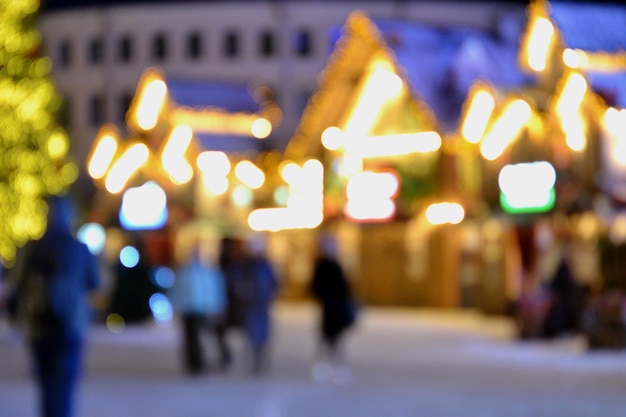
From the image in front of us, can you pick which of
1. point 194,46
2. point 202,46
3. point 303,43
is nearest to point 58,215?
point 303,43

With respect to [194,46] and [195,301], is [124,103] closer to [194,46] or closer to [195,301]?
[194,46]

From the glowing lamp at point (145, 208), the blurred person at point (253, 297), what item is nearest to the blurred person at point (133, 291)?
the glowing lamp at point (145, 208)

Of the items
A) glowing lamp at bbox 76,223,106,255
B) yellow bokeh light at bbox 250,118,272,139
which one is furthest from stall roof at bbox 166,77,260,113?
glowing lamp at bbox 76,223,106,255

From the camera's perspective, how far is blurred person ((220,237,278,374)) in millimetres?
18594

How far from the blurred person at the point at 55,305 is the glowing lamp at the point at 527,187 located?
66.9 ft

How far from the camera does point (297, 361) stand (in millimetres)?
21172

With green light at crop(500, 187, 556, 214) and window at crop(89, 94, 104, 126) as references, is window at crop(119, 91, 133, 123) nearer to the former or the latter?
window at crop(89, 94, 104, 126)

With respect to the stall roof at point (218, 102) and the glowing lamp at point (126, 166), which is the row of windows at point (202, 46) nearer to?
the stall roof at point (218, 102)

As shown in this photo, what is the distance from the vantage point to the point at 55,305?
10148mm

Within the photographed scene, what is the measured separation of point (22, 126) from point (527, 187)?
11.9 m

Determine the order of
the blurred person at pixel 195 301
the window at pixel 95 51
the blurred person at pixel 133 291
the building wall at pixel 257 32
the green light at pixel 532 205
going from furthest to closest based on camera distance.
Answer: the window at pixel 95 51
the building wall at pixel 257 32
the blurred person at pixel 133 291
the green light at pixel 532 205
the blurred person at pixel 195 301

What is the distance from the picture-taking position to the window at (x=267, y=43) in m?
64.2

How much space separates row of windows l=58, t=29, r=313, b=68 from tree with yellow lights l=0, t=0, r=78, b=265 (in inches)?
1111

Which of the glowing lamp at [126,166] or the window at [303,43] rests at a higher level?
the window at [303,43]
